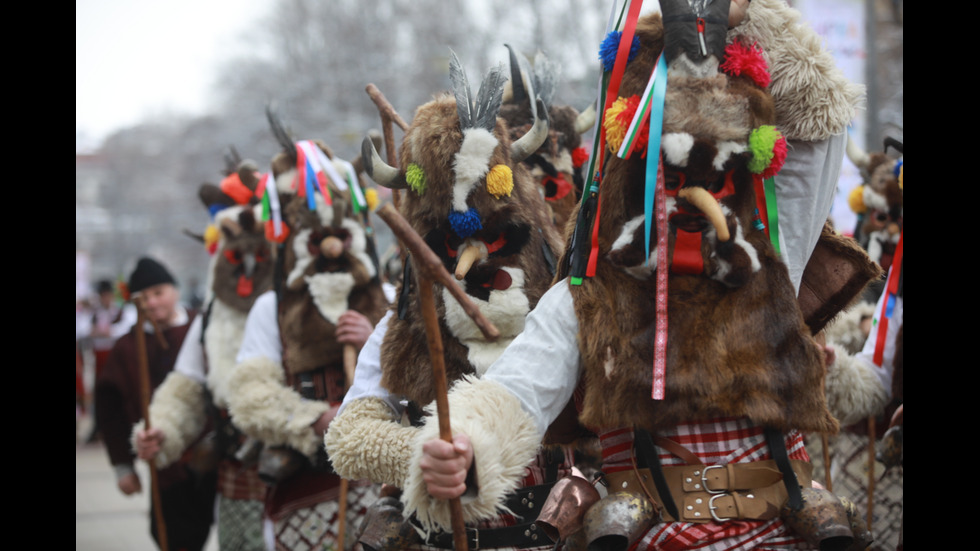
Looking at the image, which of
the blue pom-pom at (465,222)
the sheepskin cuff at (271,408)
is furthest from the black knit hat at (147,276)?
the blue pom-pom at (465,222)

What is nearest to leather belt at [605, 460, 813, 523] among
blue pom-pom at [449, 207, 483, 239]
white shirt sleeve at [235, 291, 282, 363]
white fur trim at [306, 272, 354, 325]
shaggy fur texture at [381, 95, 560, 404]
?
shaggy fur texture at [381, 95, 560, 404]

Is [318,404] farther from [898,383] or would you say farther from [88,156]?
[88,156]

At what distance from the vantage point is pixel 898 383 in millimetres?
3684

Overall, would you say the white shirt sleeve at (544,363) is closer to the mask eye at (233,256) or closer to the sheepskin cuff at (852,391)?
the sheepskin cuff at (852,391)

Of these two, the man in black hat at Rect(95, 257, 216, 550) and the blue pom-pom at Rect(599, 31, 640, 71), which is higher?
the blue pom-pom at Rect(599, 31, 640, 71)

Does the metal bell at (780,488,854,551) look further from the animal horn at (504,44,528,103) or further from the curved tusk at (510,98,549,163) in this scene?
the animal horn at (504,44,528,103)

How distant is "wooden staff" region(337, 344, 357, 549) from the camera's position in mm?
4230

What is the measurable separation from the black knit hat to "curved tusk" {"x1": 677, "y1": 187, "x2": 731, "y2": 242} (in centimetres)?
520

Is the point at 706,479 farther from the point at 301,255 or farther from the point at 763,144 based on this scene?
the point at 301,255

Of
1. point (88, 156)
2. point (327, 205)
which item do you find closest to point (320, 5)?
point (327, 205)

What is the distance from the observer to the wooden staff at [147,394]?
4.68 metres

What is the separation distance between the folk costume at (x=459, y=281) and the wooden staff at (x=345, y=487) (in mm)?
1220

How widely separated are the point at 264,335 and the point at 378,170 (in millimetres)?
2086

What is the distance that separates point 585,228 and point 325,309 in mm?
2378
